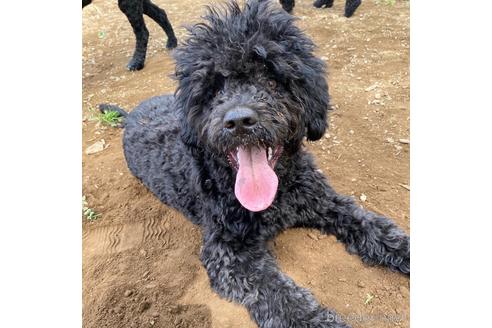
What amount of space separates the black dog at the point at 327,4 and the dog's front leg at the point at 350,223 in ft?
18.4

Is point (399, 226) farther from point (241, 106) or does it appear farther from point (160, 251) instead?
point (160, 251)

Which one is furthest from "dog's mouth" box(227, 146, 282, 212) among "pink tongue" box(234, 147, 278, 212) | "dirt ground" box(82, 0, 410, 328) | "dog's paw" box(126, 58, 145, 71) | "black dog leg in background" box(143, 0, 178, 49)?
"black dog leg in background" box(143, 0, 178, 49)

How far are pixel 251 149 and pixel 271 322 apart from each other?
126 cm

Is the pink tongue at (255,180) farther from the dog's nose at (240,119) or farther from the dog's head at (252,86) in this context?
the dog's nose at (240,119)

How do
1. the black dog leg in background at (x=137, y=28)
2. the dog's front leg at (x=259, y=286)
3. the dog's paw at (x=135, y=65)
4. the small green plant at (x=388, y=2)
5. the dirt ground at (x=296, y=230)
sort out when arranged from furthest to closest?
1. the small green plant at (x=388, y=2)
2. the dog's paw at (x=135, y=65)
3. the black dog leg in background at (x=137, y=28)
4. the dirt ground at (x=296, y=230)
5. the dog's front leg at (x=259, y=286)

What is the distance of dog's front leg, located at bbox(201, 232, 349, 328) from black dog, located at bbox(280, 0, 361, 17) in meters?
6.32

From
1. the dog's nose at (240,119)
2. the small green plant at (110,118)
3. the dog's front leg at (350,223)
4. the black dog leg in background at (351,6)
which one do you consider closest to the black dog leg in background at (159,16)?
the small green plant at (110,118)

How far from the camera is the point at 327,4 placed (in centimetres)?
888

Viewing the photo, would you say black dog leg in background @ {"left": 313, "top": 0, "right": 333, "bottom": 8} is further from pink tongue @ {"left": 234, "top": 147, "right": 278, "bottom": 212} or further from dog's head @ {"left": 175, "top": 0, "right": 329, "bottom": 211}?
pink tongue @ {"left": 234, "top": 147, "right": 278, "bottom": 212}

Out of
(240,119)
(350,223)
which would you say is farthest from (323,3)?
(240,119)

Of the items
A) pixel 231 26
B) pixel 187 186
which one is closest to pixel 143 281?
pixel 187 186

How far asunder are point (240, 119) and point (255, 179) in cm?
56

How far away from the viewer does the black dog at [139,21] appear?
287 inches

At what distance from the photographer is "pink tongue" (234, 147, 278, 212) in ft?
9.86
